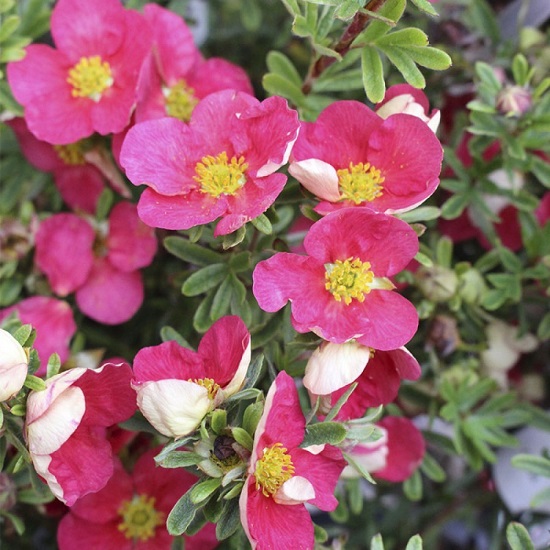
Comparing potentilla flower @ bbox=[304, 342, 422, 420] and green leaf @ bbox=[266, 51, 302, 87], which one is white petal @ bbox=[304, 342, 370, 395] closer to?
potentilla flower @ bbox=[304, 342, 422, 420]

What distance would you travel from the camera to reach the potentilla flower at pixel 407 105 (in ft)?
2.50

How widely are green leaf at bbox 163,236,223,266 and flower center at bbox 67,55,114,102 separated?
0.22 metres

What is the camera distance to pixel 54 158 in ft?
3.34

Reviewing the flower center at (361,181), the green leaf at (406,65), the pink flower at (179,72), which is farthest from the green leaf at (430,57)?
the pink flower at (179,72)

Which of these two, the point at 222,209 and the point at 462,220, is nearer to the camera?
the point at 222,209

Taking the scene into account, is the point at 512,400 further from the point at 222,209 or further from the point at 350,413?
the point at 222,209

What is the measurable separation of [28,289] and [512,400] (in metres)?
0.63

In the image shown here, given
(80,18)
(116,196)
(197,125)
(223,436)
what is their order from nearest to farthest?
(223,436)
(197,125)
(80,18)
(116,196)

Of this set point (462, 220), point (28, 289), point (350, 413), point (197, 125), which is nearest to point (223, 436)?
point (350, 413)

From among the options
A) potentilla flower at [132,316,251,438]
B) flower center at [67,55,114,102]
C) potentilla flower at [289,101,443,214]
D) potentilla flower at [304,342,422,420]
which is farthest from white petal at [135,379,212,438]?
flower center at [67,55,114,102]

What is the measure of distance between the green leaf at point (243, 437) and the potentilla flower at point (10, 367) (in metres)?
0.18

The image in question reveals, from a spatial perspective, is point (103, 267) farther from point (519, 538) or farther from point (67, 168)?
point (519, 538)

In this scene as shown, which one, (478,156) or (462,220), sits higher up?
(478,156)

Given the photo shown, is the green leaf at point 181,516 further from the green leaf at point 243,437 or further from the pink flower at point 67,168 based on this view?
the pink flower at point 67,168
